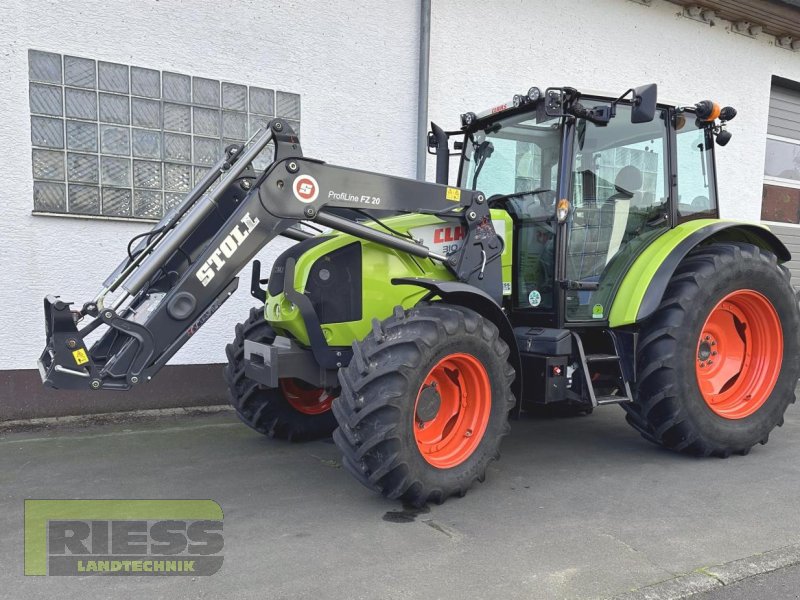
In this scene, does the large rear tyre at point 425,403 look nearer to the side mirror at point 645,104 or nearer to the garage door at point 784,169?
the side mirror at point 645,104

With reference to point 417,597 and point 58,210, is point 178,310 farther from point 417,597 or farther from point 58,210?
point 58,210

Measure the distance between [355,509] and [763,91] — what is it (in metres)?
9.25

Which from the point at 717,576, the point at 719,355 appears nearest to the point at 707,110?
the point at 719,355

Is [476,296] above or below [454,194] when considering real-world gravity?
below

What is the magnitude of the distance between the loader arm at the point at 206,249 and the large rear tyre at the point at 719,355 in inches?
64.5

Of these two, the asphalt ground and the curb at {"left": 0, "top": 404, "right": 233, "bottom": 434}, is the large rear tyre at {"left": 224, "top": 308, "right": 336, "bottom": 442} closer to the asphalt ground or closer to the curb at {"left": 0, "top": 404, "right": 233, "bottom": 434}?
the asphalt ground

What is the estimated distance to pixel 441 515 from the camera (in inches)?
137

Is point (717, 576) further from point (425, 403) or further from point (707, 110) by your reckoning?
point (707, 110)

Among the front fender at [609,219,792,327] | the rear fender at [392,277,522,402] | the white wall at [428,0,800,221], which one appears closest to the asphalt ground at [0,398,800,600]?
the rear fender at [392,277,522,402]

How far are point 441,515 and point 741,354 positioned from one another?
2.83 m

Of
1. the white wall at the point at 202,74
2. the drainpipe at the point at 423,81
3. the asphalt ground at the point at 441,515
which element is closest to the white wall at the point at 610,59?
the drainpipe at the point at 423,81

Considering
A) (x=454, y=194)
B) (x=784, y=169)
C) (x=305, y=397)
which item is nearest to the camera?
(x=454, y=194)

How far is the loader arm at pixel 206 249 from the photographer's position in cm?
337

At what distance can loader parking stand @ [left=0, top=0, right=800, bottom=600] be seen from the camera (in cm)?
305
